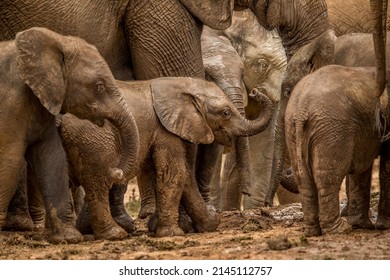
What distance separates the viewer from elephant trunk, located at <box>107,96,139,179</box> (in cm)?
1173

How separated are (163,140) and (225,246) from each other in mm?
1195

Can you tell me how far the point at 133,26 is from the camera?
12711 millimetres

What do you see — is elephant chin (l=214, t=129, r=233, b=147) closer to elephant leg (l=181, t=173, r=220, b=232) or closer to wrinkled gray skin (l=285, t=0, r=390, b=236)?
elephant leg (l=181, t=173, r=220, b=232)

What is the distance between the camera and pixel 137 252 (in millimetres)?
11328

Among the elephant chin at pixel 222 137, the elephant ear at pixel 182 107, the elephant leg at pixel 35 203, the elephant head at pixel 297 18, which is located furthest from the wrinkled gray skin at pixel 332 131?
the elephant leg at pixel 35 203

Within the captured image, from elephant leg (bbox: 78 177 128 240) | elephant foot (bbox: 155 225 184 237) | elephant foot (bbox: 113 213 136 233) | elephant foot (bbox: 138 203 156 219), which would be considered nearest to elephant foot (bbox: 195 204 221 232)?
elephant foot (bbox: 155 225 184 237)

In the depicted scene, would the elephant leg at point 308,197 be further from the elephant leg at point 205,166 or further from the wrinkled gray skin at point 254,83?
the wrinkled gray skin at point 254,83

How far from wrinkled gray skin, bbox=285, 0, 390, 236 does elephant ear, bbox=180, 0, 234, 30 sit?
1.36 metres

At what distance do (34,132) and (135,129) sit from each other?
0.62 meters

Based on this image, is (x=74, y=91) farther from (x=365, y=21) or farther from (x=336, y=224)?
(x=365, y=21)

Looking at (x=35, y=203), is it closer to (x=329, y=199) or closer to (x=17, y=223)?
(x=17, y=223)

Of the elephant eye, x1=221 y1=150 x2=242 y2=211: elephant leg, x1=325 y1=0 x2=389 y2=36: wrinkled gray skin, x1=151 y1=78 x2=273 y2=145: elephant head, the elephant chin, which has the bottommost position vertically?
x1=221 y1=150 x2=242 y2=211: elephant leg
